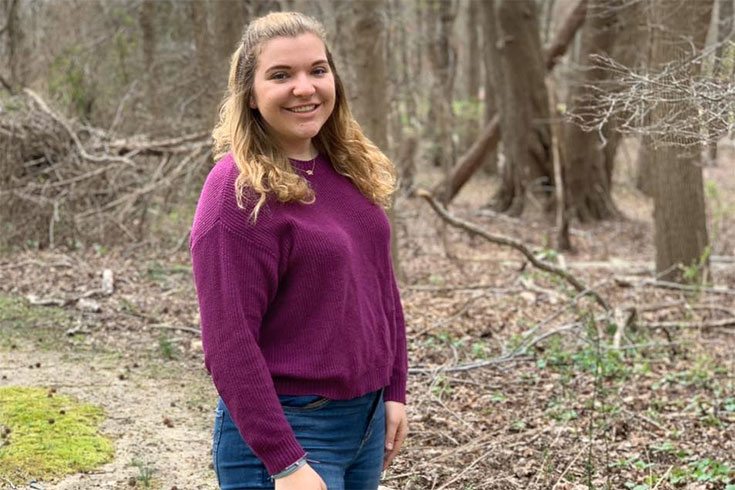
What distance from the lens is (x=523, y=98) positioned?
46.5ft

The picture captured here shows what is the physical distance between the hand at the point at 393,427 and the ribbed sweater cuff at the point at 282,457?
0.51 meters

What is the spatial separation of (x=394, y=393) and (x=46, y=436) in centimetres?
281

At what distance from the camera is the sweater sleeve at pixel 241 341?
218 centimetres

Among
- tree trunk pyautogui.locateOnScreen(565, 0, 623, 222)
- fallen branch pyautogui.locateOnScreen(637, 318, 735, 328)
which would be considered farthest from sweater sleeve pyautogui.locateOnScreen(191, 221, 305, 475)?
tree trunk pyautogui.locateOnScreen(565, 0, 623, 222)

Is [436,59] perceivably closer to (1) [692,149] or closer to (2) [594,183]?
(2) [594,183]

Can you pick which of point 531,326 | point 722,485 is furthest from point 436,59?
point 722,485

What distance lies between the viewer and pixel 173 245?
10.2 m

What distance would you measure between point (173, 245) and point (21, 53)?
4.71 m

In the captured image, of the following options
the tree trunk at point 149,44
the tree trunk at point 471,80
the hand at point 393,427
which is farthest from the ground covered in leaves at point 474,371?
the tree trunk at point 471,80

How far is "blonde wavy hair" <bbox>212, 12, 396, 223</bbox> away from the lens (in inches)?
89.4

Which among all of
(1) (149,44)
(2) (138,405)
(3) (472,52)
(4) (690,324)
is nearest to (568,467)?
(2) (138,405)

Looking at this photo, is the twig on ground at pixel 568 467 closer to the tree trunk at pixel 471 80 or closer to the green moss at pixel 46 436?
the green moss at pixel 46 436

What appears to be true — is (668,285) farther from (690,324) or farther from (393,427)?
(393,427)

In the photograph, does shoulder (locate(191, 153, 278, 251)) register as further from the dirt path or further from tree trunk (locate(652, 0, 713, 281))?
tree trunk (locate(652, 0, 713, 281))
